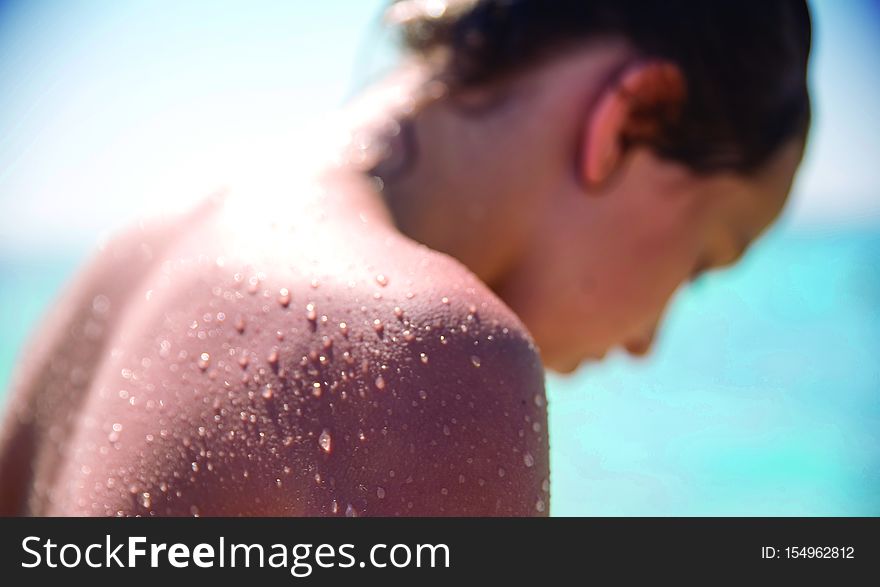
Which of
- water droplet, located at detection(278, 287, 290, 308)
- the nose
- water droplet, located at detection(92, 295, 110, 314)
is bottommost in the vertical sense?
water droplet, located at detection(278, 287, 290, 308)

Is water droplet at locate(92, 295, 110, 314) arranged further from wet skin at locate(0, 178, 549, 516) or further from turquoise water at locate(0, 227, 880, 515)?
turquoise water at locate(0, 227, 880, 515)

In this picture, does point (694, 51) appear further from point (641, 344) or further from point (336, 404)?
point (336, 404)

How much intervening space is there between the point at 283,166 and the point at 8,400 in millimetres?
593

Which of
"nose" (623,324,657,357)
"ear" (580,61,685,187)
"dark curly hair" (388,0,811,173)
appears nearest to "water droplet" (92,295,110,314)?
"dark curly hair" (388,0,811,173)

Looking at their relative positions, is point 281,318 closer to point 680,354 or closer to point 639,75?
point 639,75

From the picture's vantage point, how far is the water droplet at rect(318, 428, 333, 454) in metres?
0.66

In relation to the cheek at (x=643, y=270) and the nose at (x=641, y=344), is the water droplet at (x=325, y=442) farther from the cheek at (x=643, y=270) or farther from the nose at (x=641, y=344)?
the nose at (x=641, y=344)

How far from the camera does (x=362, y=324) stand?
27.5 inches

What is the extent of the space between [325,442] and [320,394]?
0.13ft

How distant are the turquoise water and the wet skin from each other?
3.56 metres

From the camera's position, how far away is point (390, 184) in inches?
42.6

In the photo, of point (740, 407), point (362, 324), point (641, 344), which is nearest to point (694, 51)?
point (641, 344)
